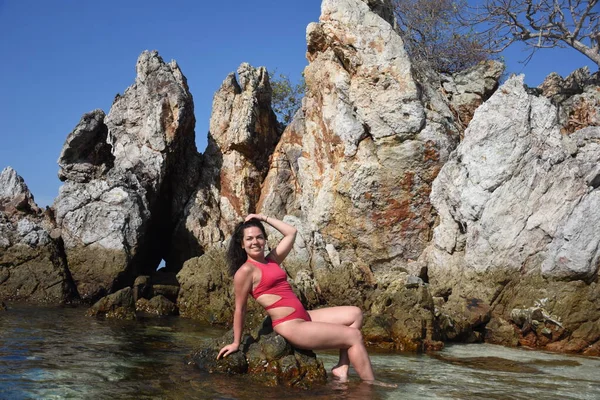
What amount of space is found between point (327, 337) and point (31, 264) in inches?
497

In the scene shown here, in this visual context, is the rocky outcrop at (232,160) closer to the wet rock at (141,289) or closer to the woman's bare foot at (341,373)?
the wet rock at (141,289)

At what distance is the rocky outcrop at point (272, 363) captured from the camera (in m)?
6.34

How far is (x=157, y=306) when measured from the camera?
48.5 feet

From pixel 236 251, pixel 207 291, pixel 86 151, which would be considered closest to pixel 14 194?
pixel 86 151

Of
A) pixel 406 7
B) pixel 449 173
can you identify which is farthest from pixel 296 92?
pixel 449 173

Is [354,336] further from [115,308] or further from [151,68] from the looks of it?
[151,68]

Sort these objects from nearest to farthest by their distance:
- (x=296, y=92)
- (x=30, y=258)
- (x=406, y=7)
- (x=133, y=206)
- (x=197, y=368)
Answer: (x=197, y=368)
(x=30, y=258)
(x=133, y=206)
(x=406, y=7)
(x=296, y=92)

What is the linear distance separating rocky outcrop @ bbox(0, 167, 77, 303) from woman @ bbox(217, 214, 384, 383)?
11.0m

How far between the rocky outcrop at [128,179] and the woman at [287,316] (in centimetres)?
1093

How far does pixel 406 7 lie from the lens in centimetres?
2627

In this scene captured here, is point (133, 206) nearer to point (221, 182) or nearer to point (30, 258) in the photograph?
point (30, 258)

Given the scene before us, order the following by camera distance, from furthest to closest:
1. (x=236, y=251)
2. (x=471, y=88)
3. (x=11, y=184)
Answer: (x=471, y=88)
(x=11, y=184)
(x=236, y=251)

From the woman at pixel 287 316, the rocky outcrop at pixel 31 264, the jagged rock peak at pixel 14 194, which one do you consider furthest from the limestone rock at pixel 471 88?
the jagged rock peak at pixel 14 194

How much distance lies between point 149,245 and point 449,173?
11191 millimetres
